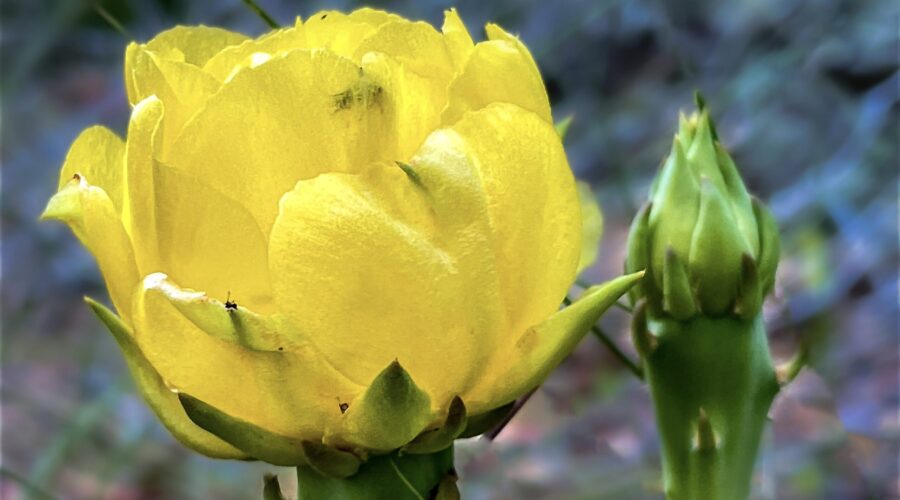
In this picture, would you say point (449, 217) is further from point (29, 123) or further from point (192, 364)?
point (29, 123)

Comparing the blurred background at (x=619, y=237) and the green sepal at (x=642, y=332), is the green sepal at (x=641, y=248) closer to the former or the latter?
the green sepal at (x=642, y=332)

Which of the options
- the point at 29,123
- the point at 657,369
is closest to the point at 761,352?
the point at 657,369

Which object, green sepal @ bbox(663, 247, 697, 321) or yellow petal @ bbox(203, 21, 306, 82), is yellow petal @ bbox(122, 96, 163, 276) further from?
green sepal @ bbox(663, 247, 697, 321)

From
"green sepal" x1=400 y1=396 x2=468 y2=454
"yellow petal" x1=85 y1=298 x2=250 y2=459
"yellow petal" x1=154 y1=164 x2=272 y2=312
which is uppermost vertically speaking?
"yellow petal" x1=154 y1=164 x2=272 y2=312

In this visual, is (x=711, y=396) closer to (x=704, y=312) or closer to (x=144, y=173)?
(x=704, y=312)

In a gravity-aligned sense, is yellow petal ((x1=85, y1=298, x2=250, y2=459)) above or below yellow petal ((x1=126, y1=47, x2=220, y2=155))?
below

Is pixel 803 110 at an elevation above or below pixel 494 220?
below

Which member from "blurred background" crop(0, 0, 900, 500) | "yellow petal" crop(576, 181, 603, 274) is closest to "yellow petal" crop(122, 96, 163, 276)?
"yellow petal" crop(576, 181, 603, 274)
